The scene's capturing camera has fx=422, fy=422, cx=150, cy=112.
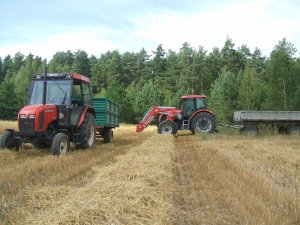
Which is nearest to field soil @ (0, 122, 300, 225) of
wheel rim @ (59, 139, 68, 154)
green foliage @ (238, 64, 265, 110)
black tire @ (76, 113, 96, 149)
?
wheel rim @ (59, 139, 68, 154)

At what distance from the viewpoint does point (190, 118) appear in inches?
902

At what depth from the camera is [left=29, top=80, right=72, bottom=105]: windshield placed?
13.1 metres

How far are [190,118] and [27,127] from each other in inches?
496

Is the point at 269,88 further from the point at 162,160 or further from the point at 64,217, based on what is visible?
the point at 64,217

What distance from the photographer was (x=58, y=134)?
11695 mm

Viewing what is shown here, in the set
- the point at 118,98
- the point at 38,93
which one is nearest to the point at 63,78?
the point at 38,93

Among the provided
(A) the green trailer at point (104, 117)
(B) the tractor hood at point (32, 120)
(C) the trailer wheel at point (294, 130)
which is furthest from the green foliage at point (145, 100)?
(B) the tractor hood at point (32, 120)

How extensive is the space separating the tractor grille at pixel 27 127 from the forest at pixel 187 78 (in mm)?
2121

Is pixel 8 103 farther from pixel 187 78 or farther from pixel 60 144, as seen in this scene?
pixel 60 144

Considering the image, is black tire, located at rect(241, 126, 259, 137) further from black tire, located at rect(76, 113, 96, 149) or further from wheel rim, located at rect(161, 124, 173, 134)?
black tire, located at rect(76, 113, 96, 149)

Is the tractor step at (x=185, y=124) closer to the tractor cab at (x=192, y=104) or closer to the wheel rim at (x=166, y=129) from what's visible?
the tractor cab at (x=192, y=104)

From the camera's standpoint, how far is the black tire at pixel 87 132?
1322 cm

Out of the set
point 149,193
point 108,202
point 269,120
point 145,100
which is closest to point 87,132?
point 149,193

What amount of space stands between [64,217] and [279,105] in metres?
34.7
